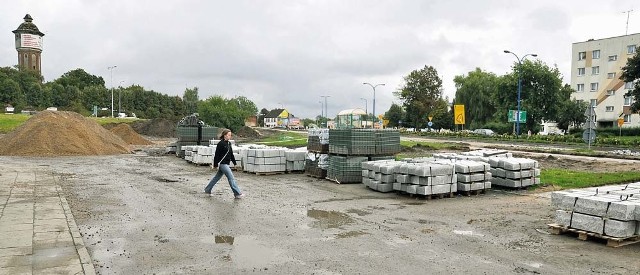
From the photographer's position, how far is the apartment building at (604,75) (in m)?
64.8

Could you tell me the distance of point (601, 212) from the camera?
26.1ft

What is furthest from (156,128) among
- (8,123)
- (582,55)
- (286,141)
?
(582,55)

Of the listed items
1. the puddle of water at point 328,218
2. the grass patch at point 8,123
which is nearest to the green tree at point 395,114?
the grass patch at point 8,123

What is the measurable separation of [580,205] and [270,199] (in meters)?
7.50

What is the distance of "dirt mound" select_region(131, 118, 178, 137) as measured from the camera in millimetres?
64375

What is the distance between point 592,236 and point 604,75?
2834 inches

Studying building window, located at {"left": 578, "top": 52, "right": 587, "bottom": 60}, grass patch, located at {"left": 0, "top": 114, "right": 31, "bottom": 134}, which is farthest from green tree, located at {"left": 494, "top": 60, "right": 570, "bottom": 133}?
grass patch, located at {"left": 0, "top": 114, "right": 31, "bottom": 134}

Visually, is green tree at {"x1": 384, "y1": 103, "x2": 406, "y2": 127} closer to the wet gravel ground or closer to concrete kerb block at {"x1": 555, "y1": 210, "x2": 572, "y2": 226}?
the wet gravel ground

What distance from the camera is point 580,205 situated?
824 centimetres

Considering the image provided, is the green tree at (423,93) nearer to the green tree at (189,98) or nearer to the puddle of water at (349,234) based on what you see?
the green tree at (189,98)

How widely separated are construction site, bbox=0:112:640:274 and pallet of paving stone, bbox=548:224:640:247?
2 centimetres

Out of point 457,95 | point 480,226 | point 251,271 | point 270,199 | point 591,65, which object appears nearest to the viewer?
point 251,271

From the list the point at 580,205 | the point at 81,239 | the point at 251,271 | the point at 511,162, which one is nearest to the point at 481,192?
the point at 511,162

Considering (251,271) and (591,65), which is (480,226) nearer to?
(251,271)
